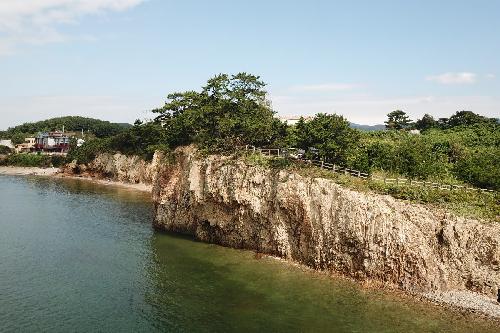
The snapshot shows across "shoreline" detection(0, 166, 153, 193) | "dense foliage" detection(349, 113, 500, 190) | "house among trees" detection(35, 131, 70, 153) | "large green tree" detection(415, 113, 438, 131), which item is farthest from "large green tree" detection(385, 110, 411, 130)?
"house among trees" detection(35, 131, 70, 153)

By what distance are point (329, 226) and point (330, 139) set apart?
1139cm

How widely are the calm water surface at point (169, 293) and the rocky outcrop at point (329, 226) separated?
207 centimetres

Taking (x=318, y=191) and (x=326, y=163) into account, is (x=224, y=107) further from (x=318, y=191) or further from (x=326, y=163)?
(x=318, y=191)

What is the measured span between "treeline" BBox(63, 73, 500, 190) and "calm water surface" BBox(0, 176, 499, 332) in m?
13.7

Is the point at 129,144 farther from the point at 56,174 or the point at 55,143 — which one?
the point at 55,143

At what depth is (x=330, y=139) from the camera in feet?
153

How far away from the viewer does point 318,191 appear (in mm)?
40719

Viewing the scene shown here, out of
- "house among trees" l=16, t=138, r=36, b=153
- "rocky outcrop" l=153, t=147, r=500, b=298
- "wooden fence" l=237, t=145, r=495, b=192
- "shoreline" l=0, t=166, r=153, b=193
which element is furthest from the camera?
"house among trees" l=16, t=138, r=36, b=153

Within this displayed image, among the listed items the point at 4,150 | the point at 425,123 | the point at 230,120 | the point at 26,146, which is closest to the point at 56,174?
the point at 4,150

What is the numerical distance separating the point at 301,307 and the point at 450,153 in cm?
3826

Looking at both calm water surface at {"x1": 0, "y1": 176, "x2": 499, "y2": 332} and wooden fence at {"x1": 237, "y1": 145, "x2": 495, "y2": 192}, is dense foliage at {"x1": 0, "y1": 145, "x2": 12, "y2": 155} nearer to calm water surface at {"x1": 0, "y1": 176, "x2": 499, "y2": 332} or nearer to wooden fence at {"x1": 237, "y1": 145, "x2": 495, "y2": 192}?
calm water surface at {"x1": 0, "y1": 176, "x2": 499, "y2": 332}

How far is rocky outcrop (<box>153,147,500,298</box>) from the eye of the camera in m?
34.4

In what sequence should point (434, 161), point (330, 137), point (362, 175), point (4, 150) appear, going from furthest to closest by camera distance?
1. point (4, 150)
2. point (434, 161)
3. point (330, 137)
4. point (362, 175)

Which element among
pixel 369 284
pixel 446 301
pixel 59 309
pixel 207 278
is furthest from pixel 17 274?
pixel 446 301
